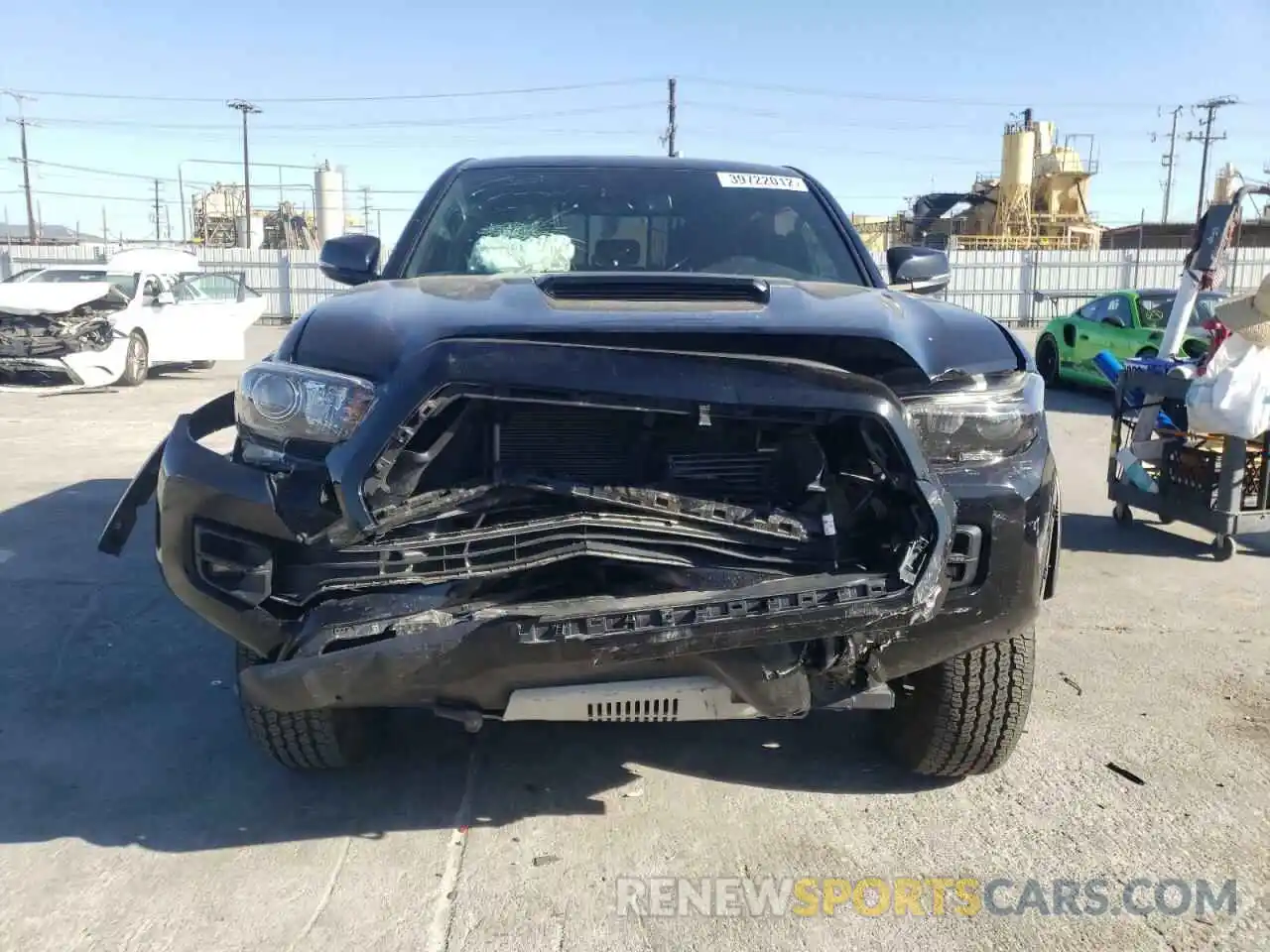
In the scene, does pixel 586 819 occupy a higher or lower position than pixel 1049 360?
lower

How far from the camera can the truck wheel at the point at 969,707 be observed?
108 inches

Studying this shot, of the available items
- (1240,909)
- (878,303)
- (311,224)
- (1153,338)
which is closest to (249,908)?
(878,303)

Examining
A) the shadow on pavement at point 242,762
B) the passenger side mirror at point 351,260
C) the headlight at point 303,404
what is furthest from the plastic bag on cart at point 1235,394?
the headlight at point 303,404

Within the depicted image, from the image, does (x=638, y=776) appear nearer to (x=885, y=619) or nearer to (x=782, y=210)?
(x=885, y=619)

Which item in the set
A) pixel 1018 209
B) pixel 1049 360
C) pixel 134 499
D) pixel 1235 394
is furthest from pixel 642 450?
pixel 1018 209

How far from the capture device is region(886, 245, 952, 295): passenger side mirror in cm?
375

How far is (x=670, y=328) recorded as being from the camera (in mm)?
2244

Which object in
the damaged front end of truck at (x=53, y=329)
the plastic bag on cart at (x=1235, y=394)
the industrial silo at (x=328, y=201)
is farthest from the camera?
the industrial silo at (x=328, y=201)

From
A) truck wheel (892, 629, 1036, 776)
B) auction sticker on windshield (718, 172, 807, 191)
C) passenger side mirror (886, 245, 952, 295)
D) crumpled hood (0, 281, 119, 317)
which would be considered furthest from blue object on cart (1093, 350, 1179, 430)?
crumpled hood (0, 281, 119, 317)

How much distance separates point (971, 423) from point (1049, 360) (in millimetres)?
12896

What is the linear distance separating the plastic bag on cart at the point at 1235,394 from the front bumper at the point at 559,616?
148 inches

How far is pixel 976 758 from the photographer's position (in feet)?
9.54

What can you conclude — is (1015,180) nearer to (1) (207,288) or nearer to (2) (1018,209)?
(2) (1018,209)

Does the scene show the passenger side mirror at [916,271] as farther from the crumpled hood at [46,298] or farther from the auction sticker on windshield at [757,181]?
the crumpled hood at [46,298]
